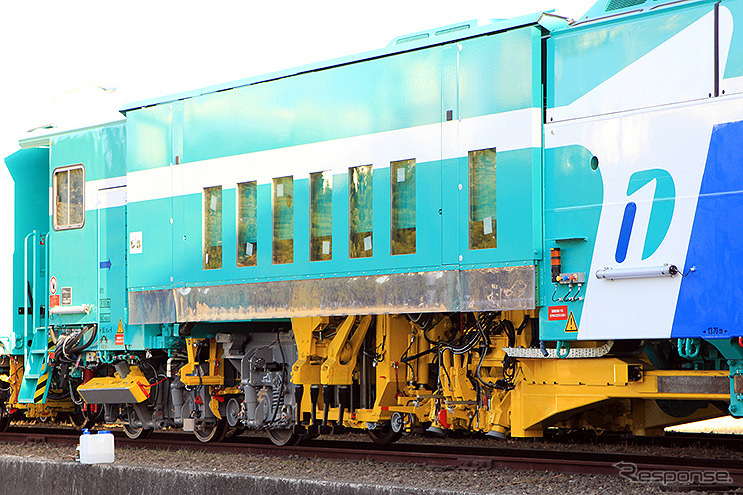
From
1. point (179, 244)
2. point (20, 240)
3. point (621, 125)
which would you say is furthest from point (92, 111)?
point (621, 125)

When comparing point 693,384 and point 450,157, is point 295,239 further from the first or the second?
point 693,384

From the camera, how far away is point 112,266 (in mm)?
12562

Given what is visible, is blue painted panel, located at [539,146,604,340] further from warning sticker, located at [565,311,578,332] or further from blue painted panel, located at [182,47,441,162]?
blue painted panel, located at [182,47,441,162]

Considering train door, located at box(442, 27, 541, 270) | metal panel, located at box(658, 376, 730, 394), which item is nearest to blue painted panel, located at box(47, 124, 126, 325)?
train door, located at box(442, 27, 541, 270)

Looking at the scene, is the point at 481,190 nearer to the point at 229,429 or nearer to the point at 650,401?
the point at 650,401

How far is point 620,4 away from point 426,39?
193cm

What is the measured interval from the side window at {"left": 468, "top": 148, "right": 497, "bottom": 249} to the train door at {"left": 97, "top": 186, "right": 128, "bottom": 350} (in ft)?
18.1

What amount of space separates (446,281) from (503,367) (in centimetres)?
101

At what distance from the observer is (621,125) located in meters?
7.96

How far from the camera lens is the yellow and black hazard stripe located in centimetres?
1311

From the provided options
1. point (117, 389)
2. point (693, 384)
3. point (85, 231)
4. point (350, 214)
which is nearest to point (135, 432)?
point (117, 389)

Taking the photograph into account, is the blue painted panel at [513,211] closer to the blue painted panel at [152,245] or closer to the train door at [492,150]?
the train door at [492,150]

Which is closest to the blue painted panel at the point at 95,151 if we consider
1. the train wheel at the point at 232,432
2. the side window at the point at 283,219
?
the side window at the point at 283,219

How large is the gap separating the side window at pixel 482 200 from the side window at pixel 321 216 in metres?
1.73
